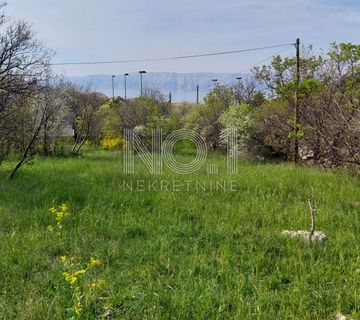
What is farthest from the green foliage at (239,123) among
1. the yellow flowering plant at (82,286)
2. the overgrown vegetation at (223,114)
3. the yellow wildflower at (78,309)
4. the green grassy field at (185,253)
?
the yellow wildflower at (78,309)

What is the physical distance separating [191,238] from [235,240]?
0.58m

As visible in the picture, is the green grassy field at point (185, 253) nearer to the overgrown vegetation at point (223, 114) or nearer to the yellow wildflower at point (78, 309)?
the yellow wildflower at point (78, 309)

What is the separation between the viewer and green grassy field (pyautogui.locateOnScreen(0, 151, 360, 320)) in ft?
9.48

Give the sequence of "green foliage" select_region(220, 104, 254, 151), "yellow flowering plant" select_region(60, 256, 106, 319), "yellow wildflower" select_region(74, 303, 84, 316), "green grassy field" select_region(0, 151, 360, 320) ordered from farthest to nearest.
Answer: "green foliage" select_region(220, 104, 254, 151) → "green grassy field" select_region(0, 151, 360, 320) → "yellow flowering plant" select_region(60, 256, 106, 319) → "yellow wildflower" select_region(74, 303, 84, 316)

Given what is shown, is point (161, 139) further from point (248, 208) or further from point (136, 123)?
point (248, 208)

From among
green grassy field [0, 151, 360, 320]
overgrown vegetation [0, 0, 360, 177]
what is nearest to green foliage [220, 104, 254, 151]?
overgrown vegetation [0, 0, 360, 177]

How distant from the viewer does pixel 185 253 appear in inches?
158

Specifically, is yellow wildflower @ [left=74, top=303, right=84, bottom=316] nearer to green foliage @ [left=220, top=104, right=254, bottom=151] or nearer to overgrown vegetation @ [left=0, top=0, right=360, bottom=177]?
overgrown vegetation @ [left=0, top=0, right=360, bottom=177]

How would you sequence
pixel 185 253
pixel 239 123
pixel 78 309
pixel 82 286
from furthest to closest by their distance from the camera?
pixel 239 123 → pixel 185 253 → pixel 82 286 → pixel 78 309

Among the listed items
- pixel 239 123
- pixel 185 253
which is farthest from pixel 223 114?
pixel 185 253

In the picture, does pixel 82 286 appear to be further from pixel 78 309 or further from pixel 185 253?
pixel 185 253

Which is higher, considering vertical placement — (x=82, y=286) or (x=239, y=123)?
(x=239, y=123)

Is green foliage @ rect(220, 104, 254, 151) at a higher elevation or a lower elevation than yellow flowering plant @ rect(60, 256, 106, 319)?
higher

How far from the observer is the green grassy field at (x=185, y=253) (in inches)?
114
